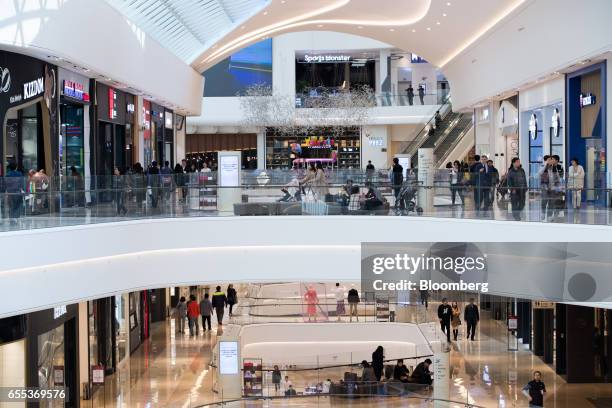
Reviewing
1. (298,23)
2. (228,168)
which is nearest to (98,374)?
(228,168)

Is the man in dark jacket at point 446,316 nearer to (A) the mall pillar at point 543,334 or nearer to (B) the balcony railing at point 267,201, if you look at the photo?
(A) the mall pillar at point 543,334

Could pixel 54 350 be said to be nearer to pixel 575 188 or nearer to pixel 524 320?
pixel 575 188

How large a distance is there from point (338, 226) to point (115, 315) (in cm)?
801

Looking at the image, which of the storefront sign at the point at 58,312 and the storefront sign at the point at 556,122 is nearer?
the storefront sign at the point at 58,312

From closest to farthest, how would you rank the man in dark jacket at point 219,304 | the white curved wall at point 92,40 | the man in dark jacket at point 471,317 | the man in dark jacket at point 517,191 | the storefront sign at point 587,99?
the man in dark jacket at point 517,191
the white curved wall at point 92,40
the storefront sign at point 587,99
the man in dark jacket at point 471,317
the man in dark jacket at point 219,304

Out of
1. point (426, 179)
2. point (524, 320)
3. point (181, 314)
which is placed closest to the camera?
point (426, 179)

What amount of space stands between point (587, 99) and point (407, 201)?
19.4 feet

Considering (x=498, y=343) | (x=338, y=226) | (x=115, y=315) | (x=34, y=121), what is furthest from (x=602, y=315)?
(x=34, y=121)

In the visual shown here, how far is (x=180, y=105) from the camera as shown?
36.7 m

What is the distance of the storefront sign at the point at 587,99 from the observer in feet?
70.2

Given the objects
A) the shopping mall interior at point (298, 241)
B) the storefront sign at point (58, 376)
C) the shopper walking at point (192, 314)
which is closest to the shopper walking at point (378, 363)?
the shopping mall interior at point (298, 241)

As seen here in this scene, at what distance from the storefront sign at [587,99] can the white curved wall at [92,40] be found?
1175 cm

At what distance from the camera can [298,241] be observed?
1955 cm

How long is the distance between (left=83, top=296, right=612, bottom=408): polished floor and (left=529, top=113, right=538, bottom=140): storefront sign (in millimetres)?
6353
